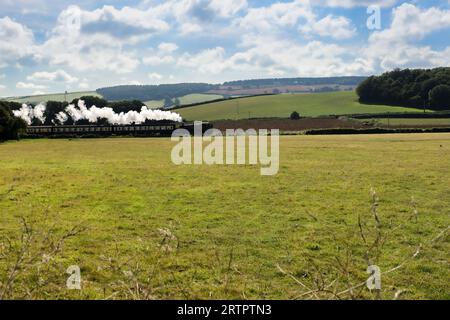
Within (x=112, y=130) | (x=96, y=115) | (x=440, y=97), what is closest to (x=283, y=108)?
(x=440, y=97)

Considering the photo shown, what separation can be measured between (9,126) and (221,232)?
7565 cm

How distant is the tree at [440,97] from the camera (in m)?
138

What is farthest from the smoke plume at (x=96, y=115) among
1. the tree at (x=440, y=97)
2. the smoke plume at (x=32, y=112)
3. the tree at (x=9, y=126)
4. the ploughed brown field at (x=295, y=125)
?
the tree at (x=440, y=97)

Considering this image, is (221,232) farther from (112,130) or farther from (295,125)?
(295,125)

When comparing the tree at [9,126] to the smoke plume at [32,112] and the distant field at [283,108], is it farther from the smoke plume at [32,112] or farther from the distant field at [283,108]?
the distant field at [283,108]

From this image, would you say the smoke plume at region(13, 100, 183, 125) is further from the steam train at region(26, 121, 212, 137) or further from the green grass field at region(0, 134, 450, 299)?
the green grass field at region(0, 134, 450, 299)

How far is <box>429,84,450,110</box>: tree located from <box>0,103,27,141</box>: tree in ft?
414

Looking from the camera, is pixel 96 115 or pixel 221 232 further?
pixel 96 115

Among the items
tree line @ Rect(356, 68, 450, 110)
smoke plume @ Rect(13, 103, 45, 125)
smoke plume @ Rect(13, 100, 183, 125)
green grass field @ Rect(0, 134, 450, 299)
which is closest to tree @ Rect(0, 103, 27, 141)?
smoke plume @ Rect(13, 100, 183, 125)

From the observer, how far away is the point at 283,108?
6127 inches

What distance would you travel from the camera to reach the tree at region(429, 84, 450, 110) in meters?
138
